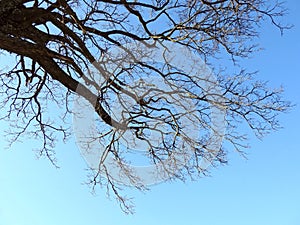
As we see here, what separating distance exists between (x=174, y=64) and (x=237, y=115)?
972 mm

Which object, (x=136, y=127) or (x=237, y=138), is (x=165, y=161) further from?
(x=237, y=138)

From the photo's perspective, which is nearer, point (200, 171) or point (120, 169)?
point (200, 171)

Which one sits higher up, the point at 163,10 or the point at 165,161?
the point at 163,10

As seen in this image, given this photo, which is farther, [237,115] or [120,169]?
[120,169]

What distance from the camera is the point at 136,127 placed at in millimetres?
4383

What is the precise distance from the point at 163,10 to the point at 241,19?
0.91 m

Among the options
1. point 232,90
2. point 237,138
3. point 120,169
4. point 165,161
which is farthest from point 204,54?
point 120,169

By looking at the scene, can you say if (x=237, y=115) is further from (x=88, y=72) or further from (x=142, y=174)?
(x=88, y=72)

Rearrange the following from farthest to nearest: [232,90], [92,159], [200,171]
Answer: [92,159] → [200,171] → [232,90]

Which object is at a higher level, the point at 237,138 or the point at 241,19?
the point at 241,19

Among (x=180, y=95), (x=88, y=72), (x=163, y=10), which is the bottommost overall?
(x=180, y=95)

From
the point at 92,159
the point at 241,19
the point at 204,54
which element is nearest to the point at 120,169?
the point at 92,159

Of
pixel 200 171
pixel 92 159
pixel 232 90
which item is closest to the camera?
pixel 232 90

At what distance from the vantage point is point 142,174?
4.39 m
